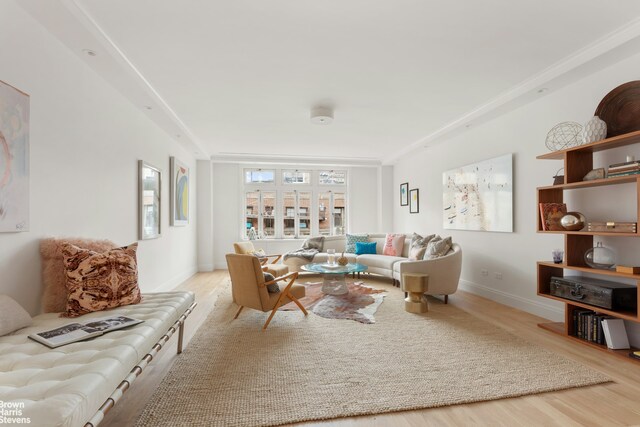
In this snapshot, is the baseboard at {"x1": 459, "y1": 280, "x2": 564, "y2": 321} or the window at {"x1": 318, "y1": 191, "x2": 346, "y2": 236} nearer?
the baseboard at {"x1": 459, "y1": 280, "x2": 564, "y2": 321}

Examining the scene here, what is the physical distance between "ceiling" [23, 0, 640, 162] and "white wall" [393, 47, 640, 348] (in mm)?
408

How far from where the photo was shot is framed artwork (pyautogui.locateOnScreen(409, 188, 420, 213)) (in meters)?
7.00

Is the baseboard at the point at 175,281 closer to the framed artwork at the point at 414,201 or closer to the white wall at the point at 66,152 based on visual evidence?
the white wall at the point at 66,152

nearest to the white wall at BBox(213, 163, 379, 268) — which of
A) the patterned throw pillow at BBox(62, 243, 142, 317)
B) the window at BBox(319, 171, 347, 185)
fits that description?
the window at BBox(319, 171, 347, 185)

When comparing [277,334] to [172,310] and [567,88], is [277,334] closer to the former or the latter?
[172,310]

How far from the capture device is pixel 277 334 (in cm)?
337

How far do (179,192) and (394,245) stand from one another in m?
4.34

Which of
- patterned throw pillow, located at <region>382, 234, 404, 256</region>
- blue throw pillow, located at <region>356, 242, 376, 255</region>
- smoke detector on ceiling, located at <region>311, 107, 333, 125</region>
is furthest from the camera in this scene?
blue throw pillow, located at <region>356, 242, 376, 255</region>

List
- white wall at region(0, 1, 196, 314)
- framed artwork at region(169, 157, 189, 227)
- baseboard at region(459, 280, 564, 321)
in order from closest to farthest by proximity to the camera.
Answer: white wall at region(0, 1, 196, 314) < baseboard at region(459, 280, 564, 321) < framed artwork at region(169, 157, 189, 227)

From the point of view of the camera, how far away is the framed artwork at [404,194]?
24.7 feet

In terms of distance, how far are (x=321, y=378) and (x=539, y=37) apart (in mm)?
3384

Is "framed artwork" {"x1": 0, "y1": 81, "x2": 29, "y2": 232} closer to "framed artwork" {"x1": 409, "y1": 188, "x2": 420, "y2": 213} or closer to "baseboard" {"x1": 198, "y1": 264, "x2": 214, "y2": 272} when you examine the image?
"baseboard" {"x1": 198, "y1": 264, "x2": 214, "y2": 272}

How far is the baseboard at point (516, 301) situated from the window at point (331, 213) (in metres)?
3.81

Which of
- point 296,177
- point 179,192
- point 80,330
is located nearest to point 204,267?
point 179,192
